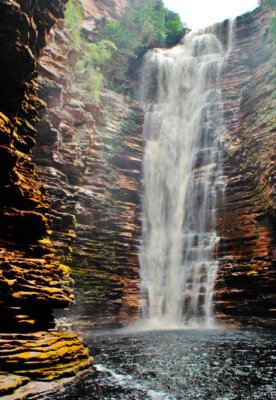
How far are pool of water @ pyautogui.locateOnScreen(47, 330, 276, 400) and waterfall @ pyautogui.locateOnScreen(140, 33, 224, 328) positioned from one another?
776cm

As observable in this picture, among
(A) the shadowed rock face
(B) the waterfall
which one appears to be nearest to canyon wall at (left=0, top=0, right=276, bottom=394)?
(A) the shadowed rock face

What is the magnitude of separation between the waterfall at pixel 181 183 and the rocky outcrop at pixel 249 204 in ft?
3.12

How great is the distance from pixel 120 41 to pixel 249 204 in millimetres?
24191

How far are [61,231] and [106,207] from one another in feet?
19.6

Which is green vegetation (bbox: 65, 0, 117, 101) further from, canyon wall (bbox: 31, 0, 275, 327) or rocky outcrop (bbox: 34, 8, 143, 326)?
canyon wall (bbox: 31, 0, 275, 327)

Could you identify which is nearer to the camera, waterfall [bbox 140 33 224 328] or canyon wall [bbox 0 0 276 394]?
canyon wall [bbox 0 0 276 394]

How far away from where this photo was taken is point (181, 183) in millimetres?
28453

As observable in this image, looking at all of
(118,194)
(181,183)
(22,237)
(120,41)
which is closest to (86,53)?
(120,41)

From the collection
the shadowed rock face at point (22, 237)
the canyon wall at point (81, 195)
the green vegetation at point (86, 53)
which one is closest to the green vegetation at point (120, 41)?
the green vegetation at point (86, 53)

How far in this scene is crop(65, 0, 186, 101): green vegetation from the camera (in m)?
30.0

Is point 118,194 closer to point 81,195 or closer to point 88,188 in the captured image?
point 88,188

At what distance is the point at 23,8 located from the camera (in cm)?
1153

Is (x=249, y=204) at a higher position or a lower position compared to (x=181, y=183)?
lower

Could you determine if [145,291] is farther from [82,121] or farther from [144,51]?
[144,51]
